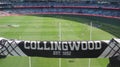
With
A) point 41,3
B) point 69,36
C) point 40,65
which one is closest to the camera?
point 40,65

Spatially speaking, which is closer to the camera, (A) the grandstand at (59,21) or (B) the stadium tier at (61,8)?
(A) the grandstand at (59,21)

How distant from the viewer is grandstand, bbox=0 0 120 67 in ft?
96.1

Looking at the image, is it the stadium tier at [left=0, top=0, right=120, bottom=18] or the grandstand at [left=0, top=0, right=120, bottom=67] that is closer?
the grandstand at [left=0, top=0, right=120, bottom=67]

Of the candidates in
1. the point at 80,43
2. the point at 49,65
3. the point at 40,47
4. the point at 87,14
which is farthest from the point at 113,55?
the point at 87,14

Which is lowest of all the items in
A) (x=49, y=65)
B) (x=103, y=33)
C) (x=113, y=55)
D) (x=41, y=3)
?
(x=41, y=3)

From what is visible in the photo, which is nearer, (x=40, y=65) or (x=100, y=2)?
(x=40, y=65)

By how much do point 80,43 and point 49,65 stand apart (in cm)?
1066

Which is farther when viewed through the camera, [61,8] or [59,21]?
[61,8]

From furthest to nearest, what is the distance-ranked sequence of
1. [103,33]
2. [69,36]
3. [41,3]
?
[41,3]
[103,33]
[69,36]

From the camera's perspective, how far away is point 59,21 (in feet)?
204

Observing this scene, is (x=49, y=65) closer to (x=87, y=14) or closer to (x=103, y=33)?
(x=103, y=33)

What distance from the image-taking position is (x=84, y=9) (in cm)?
8262

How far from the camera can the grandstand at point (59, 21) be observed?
2930 centimetres

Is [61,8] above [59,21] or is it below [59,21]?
below
